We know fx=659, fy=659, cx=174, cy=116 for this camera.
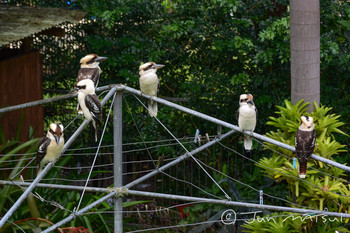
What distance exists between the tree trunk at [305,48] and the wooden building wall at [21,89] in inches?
123

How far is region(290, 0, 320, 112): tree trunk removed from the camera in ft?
22.4

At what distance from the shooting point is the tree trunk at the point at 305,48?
6812mm

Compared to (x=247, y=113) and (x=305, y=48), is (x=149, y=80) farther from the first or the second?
(x=305, y=48)

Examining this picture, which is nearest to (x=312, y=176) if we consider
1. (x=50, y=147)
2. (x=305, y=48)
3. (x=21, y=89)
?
(x=305, y=48)

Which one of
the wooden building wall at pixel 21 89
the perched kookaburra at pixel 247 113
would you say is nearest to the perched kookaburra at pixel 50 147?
the perched kookaburra at pixel 247 113

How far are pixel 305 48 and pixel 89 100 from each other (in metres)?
2.80

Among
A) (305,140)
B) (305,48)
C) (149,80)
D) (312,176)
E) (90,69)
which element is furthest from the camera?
(305,48)

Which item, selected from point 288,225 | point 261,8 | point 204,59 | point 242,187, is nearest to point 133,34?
point 204,59

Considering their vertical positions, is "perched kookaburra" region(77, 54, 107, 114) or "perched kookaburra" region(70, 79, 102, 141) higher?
"perched kookaburra" region(77, 54, 107, 114)

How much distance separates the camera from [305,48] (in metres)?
6.82

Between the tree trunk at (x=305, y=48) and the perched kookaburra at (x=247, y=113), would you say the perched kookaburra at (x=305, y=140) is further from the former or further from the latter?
the tree trunk at (x=305, y=48)

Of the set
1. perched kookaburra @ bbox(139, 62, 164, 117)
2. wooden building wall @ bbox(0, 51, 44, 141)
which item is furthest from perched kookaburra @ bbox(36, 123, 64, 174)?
wooden building wall @ bbox(0, 51, 44, 141)

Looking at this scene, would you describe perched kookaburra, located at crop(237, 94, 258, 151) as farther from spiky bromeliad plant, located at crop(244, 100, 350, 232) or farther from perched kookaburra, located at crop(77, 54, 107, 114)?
perched kookaburra, located at crop(77, 54, 107, 114)

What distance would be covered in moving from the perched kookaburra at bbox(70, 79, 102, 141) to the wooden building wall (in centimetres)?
289
